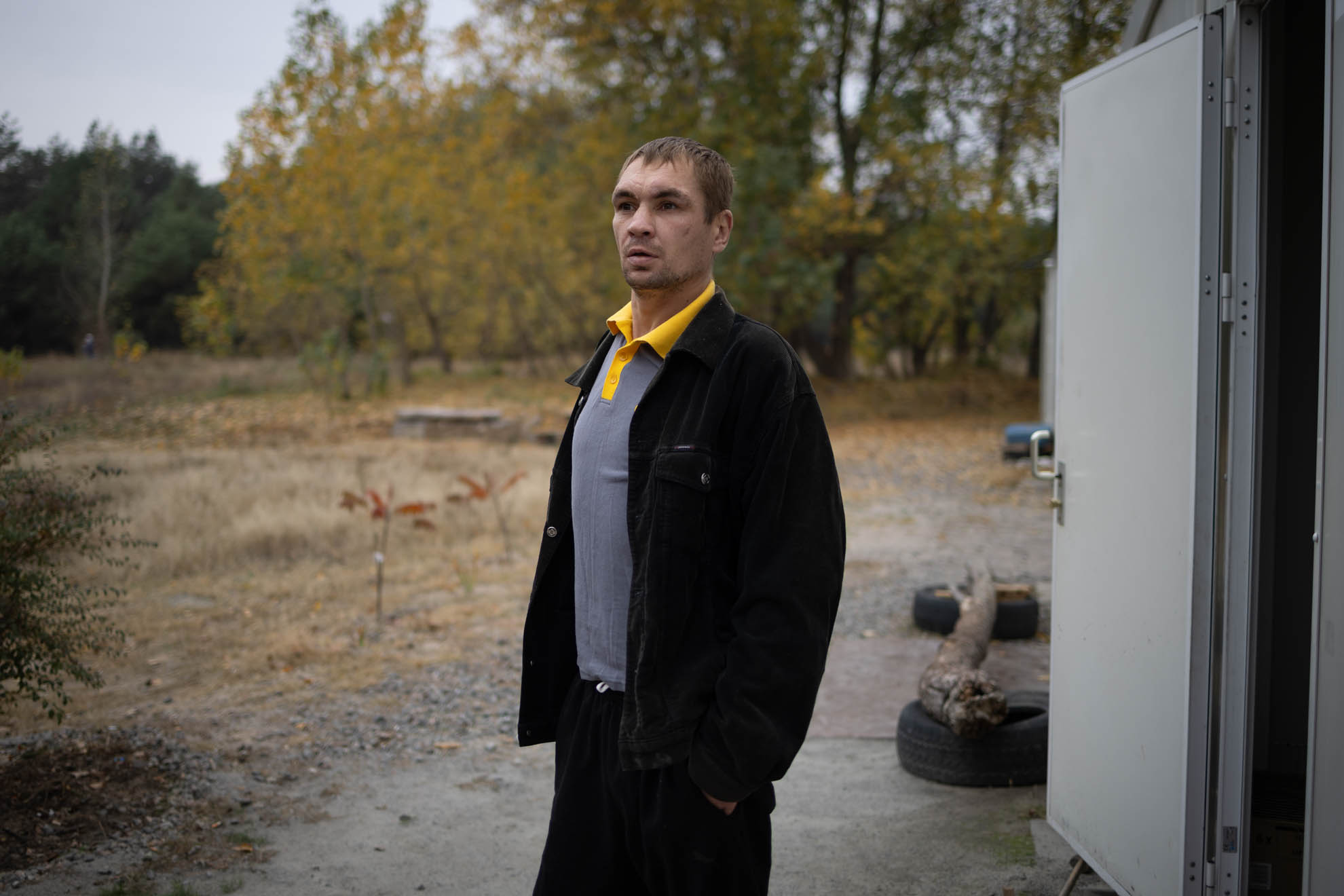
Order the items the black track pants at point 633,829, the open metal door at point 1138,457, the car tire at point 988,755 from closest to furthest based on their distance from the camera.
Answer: the black track pants at point 633,829 < the open metal door at point 1138,457 < the car tire at point 988,755

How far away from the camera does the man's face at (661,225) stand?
2209 mm

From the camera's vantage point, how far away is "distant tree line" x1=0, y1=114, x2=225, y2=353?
12.3 metres

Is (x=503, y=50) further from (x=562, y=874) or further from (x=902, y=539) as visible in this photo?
(x=562, y=874)

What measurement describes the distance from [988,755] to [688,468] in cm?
307

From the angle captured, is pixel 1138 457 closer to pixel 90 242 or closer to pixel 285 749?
pixel 285 749

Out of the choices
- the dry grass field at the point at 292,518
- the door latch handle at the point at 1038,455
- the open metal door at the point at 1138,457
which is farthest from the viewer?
the dry grass field at the point at 292,518

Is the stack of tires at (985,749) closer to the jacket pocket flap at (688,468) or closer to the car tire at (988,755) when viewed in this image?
the car tire at (988,755)

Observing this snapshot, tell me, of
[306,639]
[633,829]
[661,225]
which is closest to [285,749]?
[306,639]

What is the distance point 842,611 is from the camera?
25.5ft

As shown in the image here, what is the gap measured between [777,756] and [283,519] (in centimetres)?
915

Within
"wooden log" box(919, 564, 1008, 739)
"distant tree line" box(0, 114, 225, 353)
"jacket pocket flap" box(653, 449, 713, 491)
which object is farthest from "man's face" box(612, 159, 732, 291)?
"distant tree line" box(0, 114, 225, 353)

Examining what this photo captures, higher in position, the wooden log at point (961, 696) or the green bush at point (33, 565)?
the green bush at point (33, 565)

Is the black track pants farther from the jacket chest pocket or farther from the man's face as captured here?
the man's face

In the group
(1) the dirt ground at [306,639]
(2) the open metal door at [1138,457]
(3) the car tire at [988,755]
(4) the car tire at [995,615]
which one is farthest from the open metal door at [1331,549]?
(4) the car tire at [995,615]
